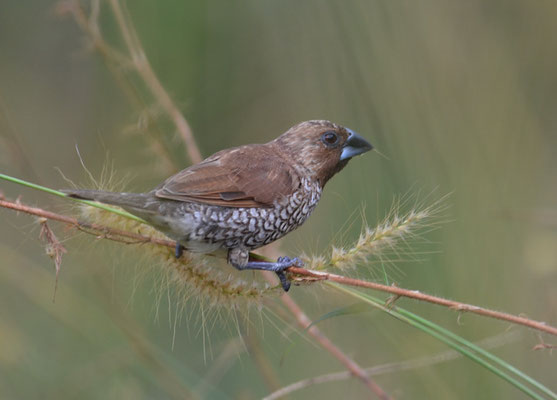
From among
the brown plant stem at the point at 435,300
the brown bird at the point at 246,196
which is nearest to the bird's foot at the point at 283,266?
the brown bird at the point at 246,196

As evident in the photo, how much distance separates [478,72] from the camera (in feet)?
10.2

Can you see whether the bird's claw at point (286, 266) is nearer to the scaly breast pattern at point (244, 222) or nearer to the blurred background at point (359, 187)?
the blurred background at point (359, 187)

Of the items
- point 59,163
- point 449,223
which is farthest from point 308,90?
point 59,163

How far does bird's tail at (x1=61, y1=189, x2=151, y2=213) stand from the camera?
2586mm

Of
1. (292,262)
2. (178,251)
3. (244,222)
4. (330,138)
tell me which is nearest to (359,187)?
(292,262)

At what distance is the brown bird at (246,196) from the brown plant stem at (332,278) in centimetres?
12

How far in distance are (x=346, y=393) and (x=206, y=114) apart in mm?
2209

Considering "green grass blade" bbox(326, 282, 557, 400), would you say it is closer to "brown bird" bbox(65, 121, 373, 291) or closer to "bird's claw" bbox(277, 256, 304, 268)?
"bird's claw" bbox(277, 256, 304, 268)

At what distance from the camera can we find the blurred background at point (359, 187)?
8.51 ft

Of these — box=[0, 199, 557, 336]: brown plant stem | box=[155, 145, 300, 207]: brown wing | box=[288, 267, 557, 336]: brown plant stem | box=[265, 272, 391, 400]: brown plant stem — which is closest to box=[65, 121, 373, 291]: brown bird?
box=[155, 145, 300, 207]: brown wing

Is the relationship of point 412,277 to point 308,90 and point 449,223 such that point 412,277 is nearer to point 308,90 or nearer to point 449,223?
point 449,223

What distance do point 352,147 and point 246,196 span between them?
69cm

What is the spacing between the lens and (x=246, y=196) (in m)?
3.29

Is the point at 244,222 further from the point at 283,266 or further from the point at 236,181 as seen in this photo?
the point at 283,266
